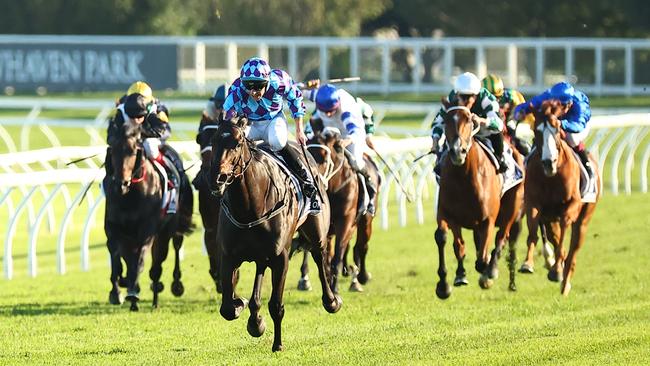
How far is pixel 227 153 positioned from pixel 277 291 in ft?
3.77

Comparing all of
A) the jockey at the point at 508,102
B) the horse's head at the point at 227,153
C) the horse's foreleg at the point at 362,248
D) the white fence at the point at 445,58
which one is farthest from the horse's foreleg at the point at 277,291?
the white fence at the point at 445,58

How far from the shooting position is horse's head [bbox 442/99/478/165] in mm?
10633

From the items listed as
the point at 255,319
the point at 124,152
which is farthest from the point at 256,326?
the point at 124,152

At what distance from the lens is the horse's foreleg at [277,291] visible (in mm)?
8680

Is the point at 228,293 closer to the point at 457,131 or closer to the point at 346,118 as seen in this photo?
the point at 457,131

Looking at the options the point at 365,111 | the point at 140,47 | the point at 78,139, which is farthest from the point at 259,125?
the point at 140,47

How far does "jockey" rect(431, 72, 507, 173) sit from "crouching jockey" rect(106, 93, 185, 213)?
1957 mm

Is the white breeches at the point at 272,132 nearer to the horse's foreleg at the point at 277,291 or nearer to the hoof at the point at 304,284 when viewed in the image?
the horse's foreleg at the point at 277,291

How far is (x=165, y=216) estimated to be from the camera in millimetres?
11289

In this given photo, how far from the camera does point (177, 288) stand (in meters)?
11.7

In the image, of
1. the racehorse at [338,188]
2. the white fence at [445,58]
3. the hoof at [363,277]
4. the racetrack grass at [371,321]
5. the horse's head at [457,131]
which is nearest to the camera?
the racetrack grass at [371,321]

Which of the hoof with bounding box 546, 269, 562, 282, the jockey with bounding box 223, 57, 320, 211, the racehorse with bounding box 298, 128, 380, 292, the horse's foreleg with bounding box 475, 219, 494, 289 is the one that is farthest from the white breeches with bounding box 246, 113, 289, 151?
the hoof with bounding box 546, 269, 562, 282

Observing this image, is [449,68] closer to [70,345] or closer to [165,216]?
[165,216]

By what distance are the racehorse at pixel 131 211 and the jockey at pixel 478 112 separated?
208 centimetres
